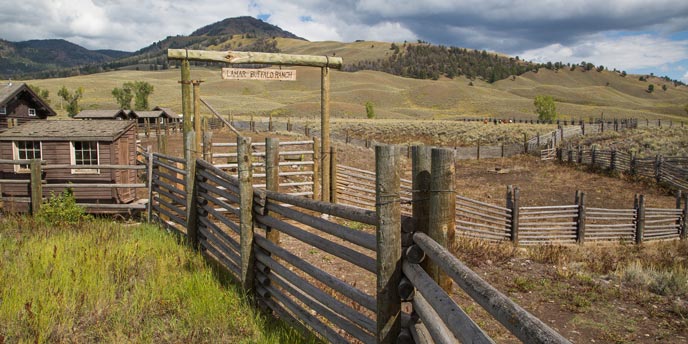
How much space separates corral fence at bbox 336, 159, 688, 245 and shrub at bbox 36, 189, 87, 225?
6.12 metres

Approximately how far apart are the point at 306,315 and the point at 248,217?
1.59 m

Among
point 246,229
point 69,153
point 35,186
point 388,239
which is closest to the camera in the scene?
point 388,239

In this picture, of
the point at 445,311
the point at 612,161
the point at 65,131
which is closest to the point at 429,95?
the point at 612,161

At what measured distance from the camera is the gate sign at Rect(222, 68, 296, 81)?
31.1 feet

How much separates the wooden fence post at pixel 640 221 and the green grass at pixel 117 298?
13.3 meters

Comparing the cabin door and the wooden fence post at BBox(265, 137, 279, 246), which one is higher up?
the wooden fence post at BBox(265, 137, 279, 246)

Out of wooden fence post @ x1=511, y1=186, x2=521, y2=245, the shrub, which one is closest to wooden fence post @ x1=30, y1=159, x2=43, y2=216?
the shrub

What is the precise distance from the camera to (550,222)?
14.1 m

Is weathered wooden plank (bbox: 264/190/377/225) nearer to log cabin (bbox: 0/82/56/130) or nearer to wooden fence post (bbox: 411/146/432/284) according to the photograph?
wooden fence post (bbox: 411/146/432/284)

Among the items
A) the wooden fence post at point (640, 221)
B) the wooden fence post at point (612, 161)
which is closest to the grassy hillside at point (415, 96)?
the wooden fence post at point (612, 161)

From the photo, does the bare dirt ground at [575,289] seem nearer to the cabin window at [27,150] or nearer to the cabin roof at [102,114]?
the cabin window at [27,150]

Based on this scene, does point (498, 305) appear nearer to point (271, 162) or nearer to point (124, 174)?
point (271, 162)

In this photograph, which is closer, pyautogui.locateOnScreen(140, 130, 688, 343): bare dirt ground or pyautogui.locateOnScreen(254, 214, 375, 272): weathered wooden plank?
pyautogui.locateOnScreen(254, 214, 375, 272): weathered wooden plank

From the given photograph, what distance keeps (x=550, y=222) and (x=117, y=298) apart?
12360 mm
